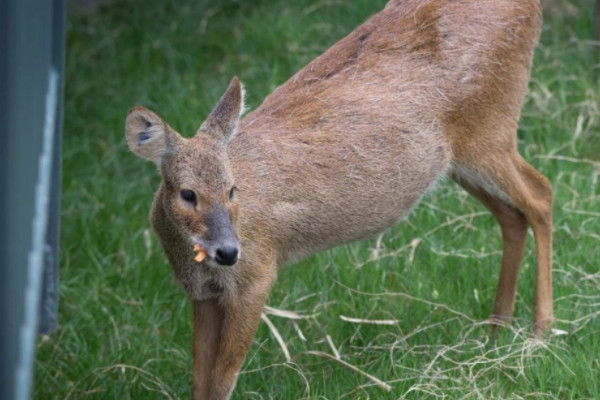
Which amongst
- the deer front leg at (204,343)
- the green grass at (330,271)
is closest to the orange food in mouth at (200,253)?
the deer front leg at (204,343)

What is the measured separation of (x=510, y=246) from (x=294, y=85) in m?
1.34

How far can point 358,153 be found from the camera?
17.1 ft

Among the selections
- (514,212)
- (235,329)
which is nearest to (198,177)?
(235,329)

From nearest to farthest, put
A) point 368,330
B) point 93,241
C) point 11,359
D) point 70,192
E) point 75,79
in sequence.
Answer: point 11,359 < point 368,330 < point 93,241 < point 70,192 < point 75,79

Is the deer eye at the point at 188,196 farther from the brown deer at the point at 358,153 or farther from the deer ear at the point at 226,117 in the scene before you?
the deer ear at the point at 226,117

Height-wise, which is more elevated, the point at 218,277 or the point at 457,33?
the point at 457,33

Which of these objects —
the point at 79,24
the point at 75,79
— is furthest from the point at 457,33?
the point at 79,24

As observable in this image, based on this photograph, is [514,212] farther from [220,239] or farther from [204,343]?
[220,239]

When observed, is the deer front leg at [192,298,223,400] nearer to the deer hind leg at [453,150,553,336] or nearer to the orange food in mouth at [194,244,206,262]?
the orange food in mouth at [194,244,206,262]

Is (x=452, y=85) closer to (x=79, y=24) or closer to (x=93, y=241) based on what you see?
(x=93, y=241)

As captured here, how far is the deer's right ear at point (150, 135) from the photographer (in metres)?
4.64

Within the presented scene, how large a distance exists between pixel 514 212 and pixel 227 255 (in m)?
1.95

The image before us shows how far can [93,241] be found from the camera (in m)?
6.97

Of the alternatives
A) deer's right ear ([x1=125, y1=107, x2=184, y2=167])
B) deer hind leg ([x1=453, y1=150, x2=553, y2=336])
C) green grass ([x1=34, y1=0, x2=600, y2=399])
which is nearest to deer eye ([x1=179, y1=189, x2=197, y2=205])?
deer's right ear ([x1=125, y1=107, x2=184, y2=167])
